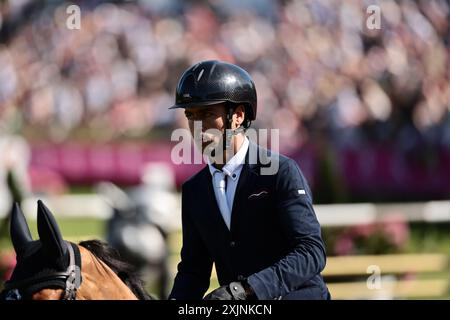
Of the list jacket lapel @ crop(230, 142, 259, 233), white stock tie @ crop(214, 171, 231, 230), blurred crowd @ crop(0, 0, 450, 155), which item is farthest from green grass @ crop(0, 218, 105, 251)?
jacket lapel @ crop(230, 142, 259, 233)

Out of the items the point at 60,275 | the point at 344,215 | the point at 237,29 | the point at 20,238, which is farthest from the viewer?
the point at 237,29

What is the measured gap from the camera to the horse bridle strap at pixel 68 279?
116 inches

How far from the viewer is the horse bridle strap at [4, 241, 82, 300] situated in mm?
2953

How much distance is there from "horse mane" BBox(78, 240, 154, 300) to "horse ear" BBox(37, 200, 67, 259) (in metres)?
0.36

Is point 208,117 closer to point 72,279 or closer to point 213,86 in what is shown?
point 213,86

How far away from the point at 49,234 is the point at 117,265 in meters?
0.51

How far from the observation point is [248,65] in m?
9.67

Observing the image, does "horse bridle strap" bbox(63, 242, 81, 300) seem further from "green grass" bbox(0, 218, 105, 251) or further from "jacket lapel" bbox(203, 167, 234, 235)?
"green grass" bbox(0, 218, 105, 251)

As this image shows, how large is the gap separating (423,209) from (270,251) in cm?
629

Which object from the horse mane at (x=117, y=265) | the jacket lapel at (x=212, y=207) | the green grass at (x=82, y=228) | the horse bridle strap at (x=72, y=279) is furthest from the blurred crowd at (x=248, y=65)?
the horse bridle strap at (x=72, y=279)

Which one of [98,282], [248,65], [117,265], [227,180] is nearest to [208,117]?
[227,180]
